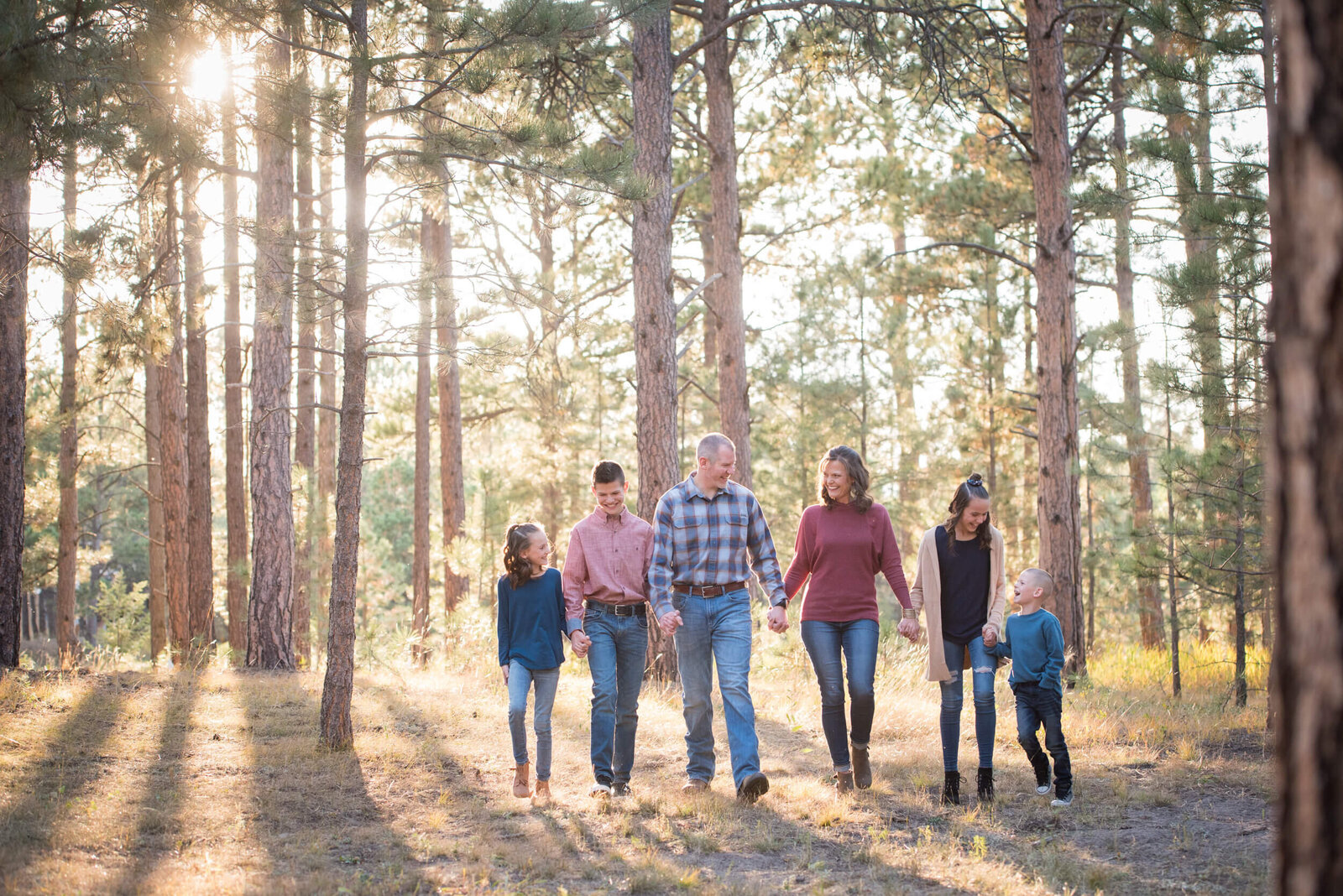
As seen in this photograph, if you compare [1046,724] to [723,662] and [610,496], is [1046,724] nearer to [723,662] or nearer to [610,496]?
[723,662]

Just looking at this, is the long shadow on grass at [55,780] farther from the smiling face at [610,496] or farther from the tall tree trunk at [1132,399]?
the tall tree trunk at [1132,399]

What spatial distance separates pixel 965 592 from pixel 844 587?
26.4 inches

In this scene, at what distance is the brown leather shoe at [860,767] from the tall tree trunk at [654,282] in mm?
4328

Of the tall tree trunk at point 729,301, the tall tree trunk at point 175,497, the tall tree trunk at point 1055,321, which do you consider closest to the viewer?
the tall tree trunk at point 1055,321

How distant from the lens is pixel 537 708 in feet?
18.4

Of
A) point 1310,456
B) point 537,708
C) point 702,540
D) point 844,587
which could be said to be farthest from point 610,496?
point 1310,456

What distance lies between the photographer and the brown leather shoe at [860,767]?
5773 mm

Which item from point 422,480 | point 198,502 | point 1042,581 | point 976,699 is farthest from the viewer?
point 422,480

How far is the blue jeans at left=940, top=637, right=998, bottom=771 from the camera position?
539cm

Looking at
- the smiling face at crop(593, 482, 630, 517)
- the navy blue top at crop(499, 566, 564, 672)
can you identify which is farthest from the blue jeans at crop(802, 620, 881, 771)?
the navy blue top at crop(499, 566, 564, 672)

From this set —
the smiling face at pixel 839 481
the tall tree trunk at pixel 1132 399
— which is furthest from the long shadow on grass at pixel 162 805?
the tall tree trunk at pixel 1132 399

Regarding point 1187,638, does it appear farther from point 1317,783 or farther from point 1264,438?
point 1317,783

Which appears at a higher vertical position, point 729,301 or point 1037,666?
point 729,301

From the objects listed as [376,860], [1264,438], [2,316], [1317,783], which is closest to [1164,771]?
[1264,438]
